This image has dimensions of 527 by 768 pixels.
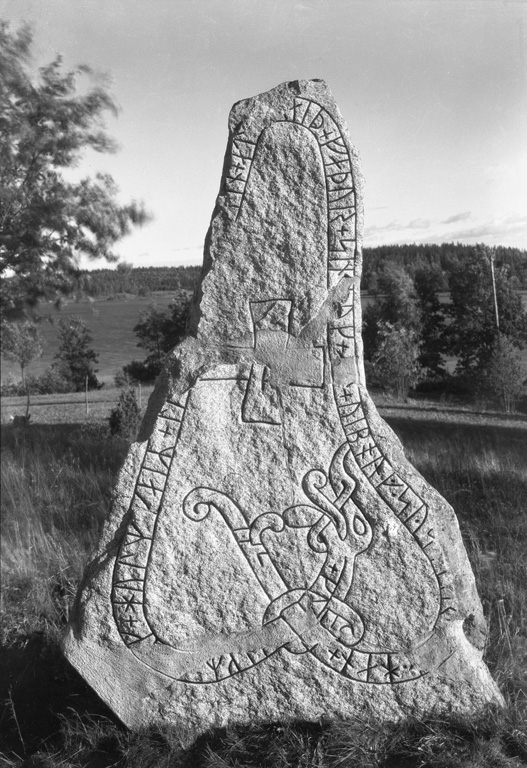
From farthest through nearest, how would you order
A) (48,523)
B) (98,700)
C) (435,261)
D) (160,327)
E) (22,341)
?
(22,341) → (160,327) → (435,261) → (48,523) → (98,700)

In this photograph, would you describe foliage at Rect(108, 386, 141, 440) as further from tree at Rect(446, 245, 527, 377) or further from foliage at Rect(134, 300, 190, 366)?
tree at Rect(446, 245, 527, 377)

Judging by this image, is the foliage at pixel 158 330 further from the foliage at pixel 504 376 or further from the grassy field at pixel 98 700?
the foliage at pixel 504 376

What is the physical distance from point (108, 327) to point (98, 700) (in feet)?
22.7

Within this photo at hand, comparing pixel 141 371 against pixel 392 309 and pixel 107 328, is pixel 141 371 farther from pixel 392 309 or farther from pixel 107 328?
pixel 392 309

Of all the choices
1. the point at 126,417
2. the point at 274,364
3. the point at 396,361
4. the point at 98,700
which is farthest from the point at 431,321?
the point at 98,700

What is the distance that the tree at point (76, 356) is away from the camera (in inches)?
364

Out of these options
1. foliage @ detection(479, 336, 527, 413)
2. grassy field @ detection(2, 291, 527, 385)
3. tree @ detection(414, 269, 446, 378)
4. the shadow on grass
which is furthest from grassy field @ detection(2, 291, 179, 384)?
the shadow on grass

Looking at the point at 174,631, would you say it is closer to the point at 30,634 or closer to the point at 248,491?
the point at 248,491

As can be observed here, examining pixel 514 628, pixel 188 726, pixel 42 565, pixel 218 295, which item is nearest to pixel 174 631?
pixel 188 726

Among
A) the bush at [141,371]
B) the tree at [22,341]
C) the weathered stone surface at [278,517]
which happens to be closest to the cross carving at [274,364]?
the weathered stone surface at [278,517]

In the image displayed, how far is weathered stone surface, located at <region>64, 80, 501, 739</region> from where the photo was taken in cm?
238

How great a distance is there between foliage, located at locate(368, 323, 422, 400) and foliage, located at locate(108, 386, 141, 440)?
257 centimetres

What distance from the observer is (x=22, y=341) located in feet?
26.8

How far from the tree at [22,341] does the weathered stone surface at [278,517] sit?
540 centimetres
